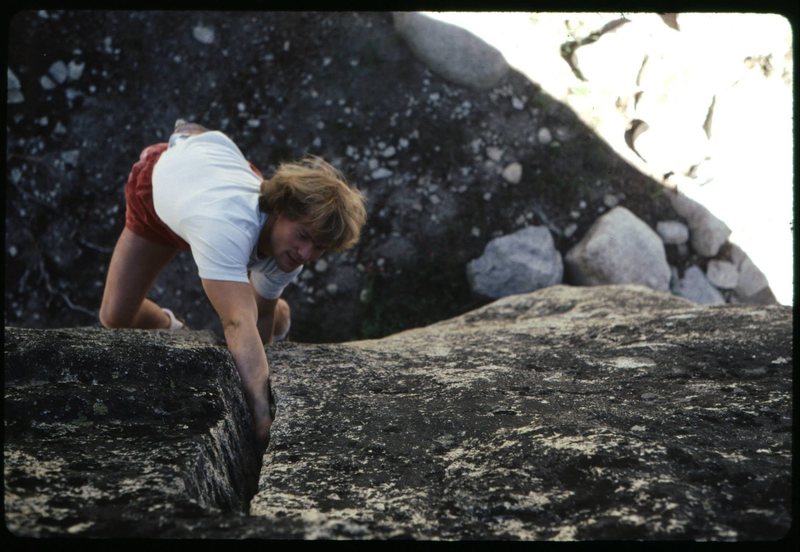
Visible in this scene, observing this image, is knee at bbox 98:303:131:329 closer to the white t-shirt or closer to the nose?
the white t-shirt

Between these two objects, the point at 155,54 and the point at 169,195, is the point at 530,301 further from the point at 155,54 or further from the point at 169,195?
the point at 155,54

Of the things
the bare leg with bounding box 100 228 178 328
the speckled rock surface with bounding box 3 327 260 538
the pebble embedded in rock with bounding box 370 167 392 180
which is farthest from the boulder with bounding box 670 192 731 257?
the speckled rock surface with bounding box 3 327 260 538

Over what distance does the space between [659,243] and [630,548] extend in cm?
364

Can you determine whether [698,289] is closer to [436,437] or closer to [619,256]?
[619,256]

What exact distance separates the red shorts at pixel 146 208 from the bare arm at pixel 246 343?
24.8 inches

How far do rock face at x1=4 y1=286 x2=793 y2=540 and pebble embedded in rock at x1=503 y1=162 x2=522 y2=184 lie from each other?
2.40 meters

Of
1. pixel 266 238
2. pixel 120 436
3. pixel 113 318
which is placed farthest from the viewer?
pixel 113 318

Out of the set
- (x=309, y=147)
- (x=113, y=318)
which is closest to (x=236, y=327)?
(x=113, y=318)

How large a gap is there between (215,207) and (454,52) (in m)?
3.02

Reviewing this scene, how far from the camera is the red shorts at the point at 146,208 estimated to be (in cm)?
265

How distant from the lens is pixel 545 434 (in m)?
1.54

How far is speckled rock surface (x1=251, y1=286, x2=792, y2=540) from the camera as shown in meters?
1.25

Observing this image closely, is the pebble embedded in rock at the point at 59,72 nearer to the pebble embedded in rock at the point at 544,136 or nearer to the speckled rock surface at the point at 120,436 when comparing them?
the pebble embedded in rock at the point at 544,136

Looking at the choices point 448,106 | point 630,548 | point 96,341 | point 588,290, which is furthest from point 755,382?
point 448,106
